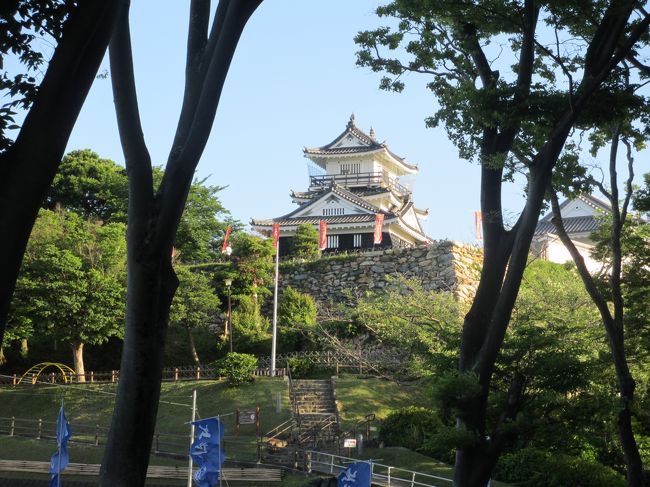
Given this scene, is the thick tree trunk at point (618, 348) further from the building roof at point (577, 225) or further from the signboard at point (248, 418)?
the building roof at point (577, 225)

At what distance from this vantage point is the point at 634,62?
32.6 ft

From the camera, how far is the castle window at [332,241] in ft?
128

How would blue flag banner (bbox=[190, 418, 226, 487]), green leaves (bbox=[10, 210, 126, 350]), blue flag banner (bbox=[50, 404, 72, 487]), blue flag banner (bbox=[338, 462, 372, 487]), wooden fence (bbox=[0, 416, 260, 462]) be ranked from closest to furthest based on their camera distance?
blue flag banner (bbox=[338, 462, 372, 487]) < blue flag banner (bbox=[190, 418, 226, 487]) < blue flag banner (bbox=[50, 404, 72, 487]) < wooden fence (bbox=[0, 416, 260, 462]) < green leaves (bbox=[10, 210, 126, 350])

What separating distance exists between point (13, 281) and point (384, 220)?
3437 cm

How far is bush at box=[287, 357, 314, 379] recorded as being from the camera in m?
29.0

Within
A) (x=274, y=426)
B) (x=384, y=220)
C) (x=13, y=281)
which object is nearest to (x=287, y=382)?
(x=274, y=426)

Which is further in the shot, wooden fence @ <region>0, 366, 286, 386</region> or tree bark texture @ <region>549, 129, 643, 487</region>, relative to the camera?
wooden fence @ <region>0, 366, 286, 386</region>

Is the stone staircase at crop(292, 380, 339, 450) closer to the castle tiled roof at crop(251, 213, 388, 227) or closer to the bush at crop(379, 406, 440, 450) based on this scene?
the bush at crop(379, 406, 440, 450)

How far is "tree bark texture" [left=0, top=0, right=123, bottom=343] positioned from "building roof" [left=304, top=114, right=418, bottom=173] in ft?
135

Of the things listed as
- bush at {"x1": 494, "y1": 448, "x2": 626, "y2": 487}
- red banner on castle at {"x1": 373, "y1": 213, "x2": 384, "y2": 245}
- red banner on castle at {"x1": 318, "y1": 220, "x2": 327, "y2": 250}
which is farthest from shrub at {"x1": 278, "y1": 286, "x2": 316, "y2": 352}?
bush at {"x1": 494, "y1": 448, "x2": 626, "y2": 487}

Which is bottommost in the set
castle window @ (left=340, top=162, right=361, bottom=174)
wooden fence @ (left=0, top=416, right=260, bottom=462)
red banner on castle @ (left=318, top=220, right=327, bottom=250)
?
wooden fence @ (left=0, top=416, right=260, bottom=462)

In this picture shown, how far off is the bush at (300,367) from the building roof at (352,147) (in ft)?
60.9

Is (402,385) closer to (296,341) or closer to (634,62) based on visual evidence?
(296,341)

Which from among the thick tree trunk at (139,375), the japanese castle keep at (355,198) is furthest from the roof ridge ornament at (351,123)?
the thick tree trunk at (139,375)
